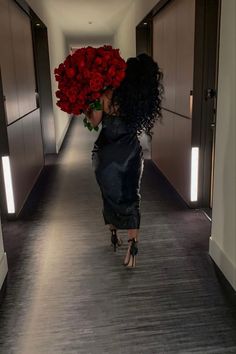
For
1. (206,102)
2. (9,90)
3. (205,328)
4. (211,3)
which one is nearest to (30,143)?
(9,90)

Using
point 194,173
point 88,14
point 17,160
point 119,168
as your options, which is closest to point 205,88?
point 194,173

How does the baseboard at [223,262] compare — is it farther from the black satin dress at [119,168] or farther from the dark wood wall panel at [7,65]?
the dark wood wall panel at [7,65]

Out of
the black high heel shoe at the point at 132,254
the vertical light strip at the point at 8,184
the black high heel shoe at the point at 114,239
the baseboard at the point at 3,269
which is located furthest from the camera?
the vertical light strip at the point at 8,184

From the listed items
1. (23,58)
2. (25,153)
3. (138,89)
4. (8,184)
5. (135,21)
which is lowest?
(8,184)

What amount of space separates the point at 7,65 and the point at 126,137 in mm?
1672

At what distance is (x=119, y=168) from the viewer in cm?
237

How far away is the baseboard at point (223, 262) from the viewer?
2.18 m

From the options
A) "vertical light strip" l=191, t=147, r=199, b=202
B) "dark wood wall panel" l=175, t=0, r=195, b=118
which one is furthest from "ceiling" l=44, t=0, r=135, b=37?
"vertical light strip" l=191, t=147, r=199, b=202

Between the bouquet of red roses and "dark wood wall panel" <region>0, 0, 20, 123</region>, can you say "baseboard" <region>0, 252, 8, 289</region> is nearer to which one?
the bouquet of red roses

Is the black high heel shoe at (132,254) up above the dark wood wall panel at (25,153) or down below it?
below

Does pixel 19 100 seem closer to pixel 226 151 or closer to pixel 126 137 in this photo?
pixel 126 137

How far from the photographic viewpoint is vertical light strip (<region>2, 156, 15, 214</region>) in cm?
316

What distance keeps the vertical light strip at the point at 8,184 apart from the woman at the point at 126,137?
111cm

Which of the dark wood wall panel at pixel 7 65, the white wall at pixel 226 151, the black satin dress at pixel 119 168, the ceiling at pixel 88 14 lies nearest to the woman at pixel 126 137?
the black satin dress at pixel 119 168
